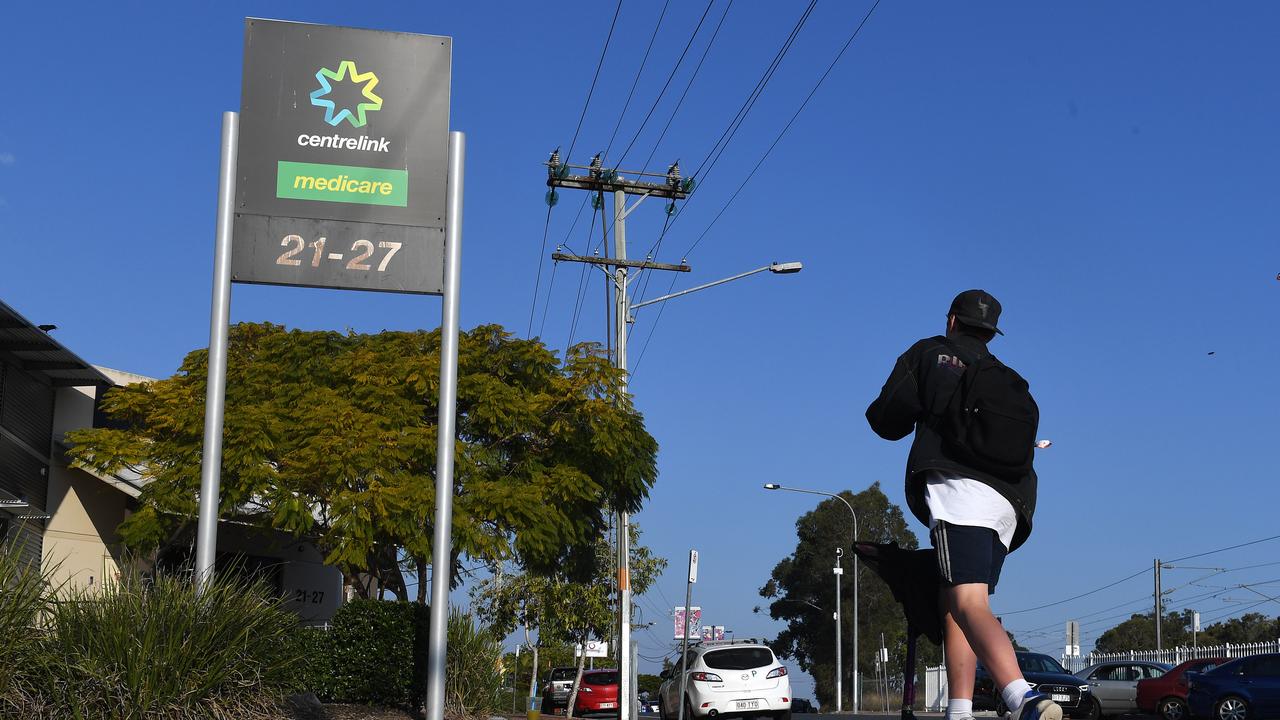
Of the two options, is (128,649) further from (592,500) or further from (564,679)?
(564,679)

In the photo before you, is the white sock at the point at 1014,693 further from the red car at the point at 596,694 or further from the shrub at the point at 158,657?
the red car at the point at 596,694

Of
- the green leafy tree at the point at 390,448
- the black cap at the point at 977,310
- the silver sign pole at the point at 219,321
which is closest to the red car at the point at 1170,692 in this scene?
the green leafy tree at the point at 390,448

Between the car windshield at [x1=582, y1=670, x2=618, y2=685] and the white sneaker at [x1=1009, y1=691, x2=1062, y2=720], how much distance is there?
3617 cm

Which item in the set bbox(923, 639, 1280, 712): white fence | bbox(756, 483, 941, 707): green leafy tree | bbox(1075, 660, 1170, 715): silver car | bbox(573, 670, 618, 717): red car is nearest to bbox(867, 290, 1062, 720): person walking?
bbox(1075, 660, 1170, 715): silver car

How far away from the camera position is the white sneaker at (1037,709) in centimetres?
356

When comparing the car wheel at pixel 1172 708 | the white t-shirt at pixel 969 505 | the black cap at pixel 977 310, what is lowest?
the car wheel at pixel 1172 708

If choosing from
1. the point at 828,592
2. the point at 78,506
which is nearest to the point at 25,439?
the point at 78,506

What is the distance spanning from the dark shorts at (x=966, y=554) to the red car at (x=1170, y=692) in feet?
74.6

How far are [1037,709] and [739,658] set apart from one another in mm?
20921

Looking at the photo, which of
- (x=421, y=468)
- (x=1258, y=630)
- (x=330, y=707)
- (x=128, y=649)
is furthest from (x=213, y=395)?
(x=1258, y=630)

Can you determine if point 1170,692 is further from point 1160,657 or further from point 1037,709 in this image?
point 1037,709

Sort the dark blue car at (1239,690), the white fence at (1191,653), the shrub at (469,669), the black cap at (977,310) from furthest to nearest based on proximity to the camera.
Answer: the white fence at (1191,653) < the dark blue car at (1239,690) < the shrub at (469,669) < the black cap at (977,310)

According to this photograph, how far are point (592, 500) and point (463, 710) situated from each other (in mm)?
12604

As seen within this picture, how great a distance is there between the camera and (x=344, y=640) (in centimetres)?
1325
